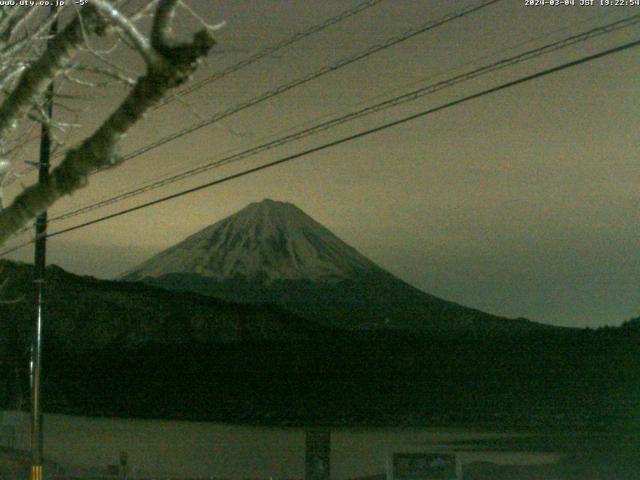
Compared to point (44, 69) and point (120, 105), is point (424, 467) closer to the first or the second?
point (44, 69)

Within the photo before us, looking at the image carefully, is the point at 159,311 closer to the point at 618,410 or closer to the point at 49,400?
the point at 49,400

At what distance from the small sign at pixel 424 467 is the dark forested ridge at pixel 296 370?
51644 millimetres

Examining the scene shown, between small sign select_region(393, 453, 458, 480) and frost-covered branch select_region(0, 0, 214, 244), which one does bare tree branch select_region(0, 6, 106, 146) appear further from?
small sign select_region(393, 453, 458, 480)

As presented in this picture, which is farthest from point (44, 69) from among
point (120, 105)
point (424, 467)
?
point (424, 467)

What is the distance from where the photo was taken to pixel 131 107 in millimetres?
5023

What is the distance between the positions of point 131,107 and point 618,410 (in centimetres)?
8623

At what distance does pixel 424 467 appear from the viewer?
23.1 meters

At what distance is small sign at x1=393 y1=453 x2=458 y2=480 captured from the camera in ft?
74.9

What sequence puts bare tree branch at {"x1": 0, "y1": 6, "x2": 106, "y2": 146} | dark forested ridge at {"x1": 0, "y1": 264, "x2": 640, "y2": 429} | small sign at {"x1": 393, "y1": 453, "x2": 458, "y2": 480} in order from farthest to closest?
dark forested ridge at {"x1": 0, "y1": 264, "x2": 640, "y2": 429}, small sign at {"x1": 393, "y1": 453, "x2": 458, "y2": 480}, bare tree branch at {"x1": 0, "y1": 6, "x2": 106, "y2": 146}

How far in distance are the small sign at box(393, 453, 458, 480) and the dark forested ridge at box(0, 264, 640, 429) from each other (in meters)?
51.6

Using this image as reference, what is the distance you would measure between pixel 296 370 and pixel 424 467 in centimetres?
11837

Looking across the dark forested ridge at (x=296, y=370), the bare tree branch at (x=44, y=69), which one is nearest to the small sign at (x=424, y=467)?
the bare tree branch at (x=44, y=69)

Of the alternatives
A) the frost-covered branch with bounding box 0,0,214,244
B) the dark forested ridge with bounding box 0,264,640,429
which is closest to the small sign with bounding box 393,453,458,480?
the frost-covered branch with bounding box 0,0,214,244

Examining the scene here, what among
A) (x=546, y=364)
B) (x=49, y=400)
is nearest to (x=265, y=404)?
(x=49, y=400)
